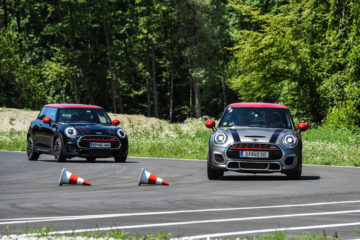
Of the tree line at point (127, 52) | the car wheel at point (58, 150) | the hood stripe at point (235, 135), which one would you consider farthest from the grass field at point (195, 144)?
the tree line at point (127, 52)

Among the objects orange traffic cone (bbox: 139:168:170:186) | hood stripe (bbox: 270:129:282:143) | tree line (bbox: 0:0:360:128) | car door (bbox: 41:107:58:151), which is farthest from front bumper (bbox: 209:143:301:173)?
tree line (bbox: 0:0:360:128)

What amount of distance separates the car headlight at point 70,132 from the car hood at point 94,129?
12 cm

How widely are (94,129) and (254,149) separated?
23.4 feet

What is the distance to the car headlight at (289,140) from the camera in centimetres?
1509

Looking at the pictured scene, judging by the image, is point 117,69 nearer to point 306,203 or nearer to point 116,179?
point 116,179

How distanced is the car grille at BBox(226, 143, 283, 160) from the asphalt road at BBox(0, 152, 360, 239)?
575mm

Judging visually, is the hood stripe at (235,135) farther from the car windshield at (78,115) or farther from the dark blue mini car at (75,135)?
the car windshield at (78,115)

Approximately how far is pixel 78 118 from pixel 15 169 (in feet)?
11.4

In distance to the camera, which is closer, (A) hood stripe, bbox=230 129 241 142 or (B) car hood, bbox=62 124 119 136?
(A) hood stripe, bbox=230 129 241 142

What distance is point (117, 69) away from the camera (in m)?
76.9

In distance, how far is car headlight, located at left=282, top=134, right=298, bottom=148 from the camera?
15086 mm

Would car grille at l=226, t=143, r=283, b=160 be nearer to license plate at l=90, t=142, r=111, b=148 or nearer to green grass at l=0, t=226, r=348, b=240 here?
license plate at l=90, t=142, r=111, b=148

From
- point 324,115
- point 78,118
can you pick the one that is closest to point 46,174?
point 78,118

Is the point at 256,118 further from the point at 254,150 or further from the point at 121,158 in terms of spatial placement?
the point at 121,158
